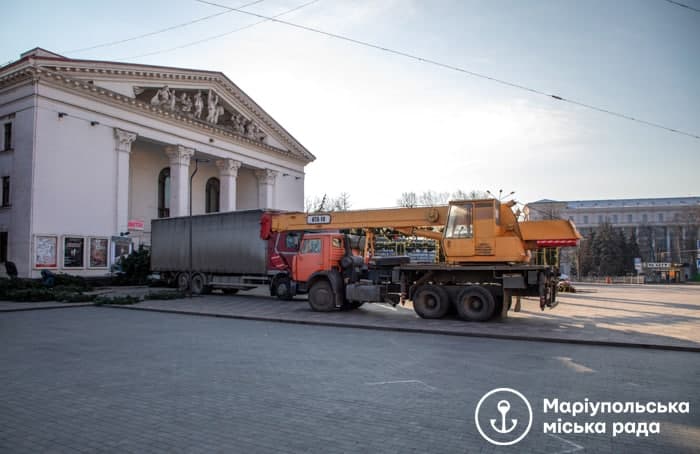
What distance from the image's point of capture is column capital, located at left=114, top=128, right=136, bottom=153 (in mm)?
35562

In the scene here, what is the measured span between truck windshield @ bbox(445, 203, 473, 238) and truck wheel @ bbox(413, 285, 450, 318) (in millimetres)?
1710

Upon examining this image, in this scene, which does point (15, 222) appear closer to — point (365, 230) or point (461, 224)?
point (365, 230)

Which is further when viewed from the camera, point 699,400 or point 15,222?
point 15,222

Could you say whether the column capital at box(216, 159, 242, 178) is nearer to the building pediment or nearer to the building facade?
the building pediment

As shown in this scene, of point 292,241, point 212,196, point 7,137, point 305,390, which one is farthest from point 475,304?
point 212,196

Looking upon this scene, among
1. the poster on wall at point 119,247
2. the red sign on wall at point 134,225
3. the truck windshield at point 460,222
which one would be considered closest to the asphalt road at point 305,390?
the truck windshield at point 460,222

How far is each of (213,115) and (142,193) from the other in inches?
351

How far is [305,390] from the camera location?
6.87 meters

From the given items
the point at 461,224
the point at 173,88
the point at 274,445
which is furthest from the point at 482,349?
the point at 173,88

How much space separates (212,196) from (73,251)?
1890 centimetres

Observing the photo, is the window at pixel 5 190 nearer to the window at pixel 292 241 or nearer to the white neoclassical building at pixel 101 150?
the white neoclassical building at pixel 101 150

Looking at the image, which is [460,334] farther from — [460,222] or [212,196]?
[212,196]

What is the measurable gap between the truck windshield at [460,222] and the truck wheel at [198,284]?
15.2 meters

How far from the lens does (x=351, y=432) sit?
16.8ft
